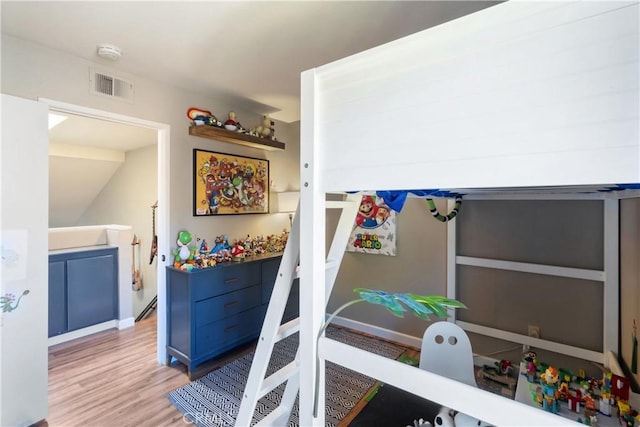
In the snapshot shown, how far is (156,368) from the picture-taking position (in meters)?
2.48

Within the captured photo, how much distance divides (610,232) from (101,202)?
681cm

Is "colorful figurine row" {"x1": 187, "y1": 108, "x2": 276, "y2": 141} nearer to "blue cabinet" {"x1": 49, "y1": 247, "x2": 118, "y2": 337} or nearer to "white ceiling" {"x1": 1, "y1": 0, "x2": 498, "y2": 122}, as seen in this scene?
"white ceiling" {"x1": 1, "y1": 0, "x2": 498, "y2": 122}

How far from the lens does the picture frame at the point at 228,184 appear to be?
279 cm

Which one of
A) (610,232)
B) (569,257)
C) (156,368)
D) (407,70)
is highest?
(407,70)

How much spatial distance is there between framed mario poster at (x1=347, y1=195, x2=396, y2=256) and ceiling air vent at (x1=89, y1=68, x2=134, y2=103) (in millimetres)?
2227

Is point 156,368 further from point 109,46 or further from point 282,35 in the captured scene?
point 282,35

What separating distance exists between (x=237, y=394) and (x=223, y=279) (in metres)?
0.90

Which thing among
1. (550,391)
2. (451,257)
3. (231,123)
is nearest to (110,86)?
(231,123)

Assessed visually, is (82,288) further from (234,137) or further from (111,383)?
(234,137)

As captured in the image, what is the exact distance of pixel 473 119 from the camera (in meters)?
0.65

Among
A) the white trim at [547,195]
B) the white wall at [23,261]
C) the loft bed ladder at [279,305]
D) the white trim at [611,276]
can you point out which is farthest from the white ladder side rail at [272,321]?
the white trim at [611,276]

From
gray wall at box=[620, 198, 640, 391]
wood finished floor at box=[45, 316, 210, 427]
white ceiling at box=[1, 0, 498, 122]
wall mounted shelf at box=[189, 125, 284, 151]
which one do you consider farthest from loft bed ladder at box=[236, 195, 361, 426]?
wall mounted shelf at box=[189, 125, 284, 151]

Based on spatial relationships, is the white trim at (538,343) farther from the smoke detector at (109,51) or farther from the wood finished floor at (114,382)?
the smoke detector at (109,51)

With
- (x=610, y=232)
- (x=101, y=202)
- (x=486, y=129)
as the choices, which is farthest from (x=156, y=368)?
(x=101, y=202)
